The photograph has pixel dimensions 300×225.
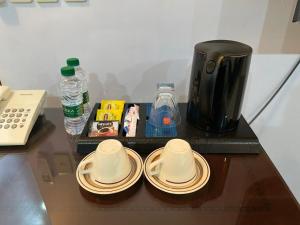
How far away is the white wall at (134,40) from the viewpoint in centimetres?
79

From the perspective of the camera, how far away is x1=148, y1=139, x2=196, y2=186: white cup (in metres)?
0.50

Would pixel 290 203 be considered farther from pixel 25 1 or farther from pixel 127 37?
pixel 25 1

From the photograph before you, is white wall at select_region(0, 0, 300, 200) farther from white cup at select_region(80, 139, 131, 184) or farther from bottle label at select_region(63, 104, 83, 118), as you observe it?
A: white cup at select_region(80, 139, 131, 184)

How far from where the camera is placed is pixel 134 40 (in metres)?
0.84

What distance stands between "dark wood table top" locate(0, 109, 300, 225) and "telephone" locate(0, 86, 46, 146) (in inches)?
2.3

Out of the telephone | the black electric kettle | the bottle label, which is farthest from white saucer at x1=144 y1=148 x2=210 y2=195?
the telephone

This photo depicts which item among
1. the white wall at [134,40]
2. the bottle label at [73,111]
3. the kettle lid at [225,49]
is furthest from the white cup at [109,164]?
the white wall at [134,40]

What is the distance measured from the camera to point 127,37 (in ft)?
2.74

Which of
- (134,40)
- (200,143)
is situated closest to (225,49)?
(200,143)

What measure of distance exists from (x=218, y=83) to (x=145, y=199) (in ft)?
1.03

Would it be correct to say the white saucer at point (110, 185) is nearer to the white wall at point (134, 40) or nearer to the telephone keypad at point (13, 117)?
the telephone keypad at point (13, 117)

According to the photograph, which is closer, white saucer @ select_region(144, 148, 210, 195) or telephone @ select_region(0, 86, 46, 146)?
white saucer @ select_region(144, 148, 210, 195)

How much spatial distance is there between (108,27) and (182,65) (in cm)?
29

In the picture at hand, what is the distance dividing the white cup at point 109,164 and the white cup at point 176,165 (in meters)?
0.06
